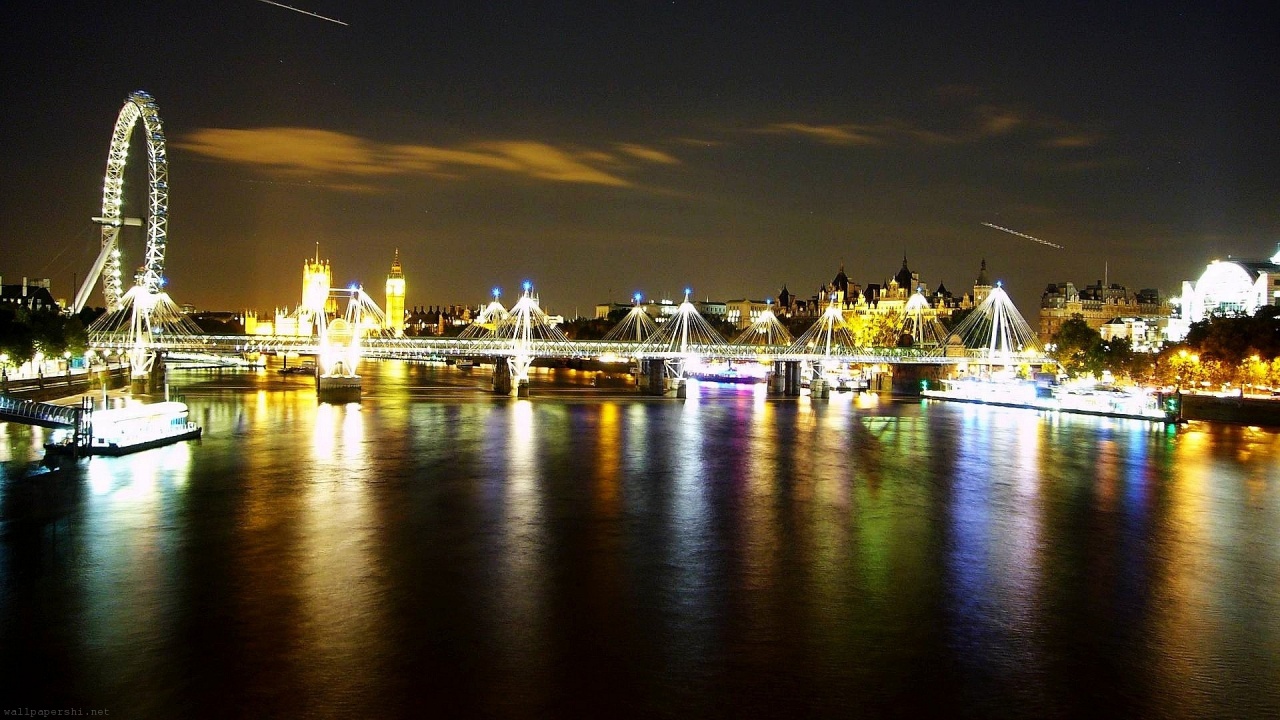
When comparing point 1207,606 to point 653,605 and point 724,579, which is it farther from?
point 653,605

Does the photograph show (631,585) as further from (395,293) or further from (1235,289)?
(395,293)

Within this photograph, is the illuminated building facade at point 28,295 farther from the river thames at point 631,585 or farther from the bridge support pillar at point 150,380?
the river thames at point 631,585

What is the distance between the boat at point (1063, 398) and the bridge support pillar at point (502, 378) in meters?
28.7

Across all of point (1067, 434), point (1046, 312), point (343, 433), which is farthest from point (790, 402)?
point (1046, 312)

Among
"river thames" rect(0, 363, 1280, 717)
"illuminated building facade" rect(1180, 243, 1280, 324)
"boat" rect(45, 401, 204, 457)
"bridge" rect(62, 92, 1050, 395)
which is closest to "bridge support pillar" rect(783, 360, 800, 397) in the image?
"bridge" rect(62, 92, 1050, 395)

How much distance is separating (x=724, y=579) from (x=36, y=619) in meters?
9.91

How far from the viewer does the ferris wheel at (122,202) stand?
5534 cm

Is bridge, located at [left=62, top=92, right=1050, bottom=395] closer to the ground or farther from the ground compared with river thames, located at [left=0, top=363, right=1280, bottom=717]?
farther from the ground

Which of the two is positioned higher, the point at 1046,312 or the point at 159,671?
the point at 1046,312

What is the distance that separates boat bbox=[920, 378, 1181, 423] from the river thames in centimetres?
1951

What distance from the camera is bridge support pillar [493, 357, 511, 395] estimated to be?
227ft

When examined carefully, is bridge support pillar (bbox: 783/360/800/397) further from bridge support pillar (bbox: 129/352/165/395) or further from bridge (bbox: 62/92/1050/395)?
bridge support pillar (bbox: 129/352/165/395)

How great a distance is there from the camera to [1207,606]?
634 inches

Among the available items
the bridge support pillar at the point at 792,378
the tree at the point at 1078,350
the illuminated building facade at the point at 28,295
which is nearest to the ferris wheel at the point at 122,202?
the illuminated building facade at the point at 28,295
